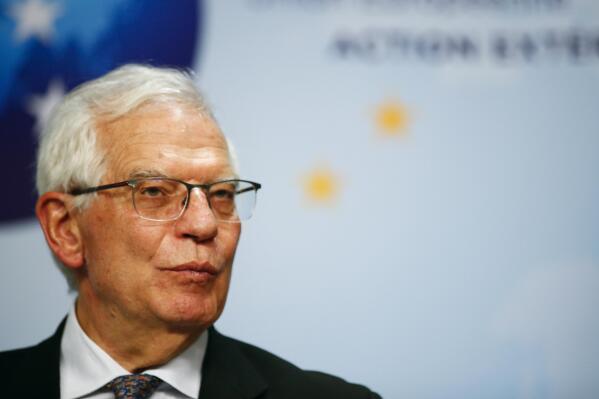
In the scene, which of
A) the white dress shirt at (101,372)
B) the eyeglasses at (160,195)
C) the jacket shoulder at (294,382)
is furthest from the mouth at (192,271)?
the jacket shoulder at (294,382)

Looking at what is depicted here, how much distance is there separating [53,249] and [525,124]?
1645 millimetres

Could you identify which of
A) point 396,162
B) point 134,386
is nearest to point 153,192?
point 134,386

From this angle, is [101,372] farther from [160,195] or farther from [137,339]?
[160,195]

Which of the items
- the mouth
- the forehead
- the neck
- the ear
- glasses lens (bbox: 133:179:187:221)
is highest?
the forehead

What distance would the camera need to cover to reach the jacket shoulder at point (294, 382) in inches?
77.7

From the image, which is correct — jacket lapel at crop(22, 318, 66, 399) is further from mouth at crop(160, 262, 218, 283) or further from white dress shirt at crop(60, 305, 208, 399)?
mouth at crop(160, 262, 218, 283)

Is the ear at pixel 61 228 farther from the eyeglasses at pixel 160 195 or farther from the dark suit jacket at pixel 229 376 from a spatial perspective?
the dark suit jacket at pixel 229 376

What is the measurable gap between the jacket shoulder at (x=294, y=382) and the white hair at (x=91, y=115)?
535 millimetres

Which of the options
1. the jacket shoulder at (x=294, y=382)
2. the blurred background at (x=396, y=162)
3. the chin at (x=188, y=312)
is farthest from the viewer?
the blurred background at (x=396, y=162)

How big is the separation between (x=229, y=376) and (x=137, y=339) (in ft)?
0.84

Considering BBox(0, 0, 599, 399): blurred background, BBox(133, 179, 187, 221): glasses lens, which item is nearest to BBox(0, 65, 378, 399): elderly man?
BBox(133, 179, 187, 221): glasses lens

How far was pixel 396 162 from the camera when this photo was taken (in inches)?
Result: 102

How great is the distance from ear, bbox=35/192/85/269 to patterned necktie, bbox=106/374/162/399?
0.32 m

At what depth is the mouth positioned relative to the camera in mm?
1760
